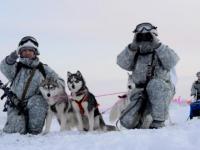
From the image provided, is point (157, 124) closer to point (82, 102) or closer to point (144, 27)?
point (82, 102)

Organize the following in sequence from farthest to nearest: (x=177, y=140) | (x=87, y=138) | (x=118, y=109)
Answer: (x=118, y=109)
(x=87, y=138)
(x=177, y=140)

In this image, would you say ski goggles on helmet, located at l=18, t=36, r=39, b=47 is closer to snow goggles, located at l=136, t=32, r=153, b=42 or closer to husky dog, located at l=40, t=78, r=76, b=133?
husky dog, located at l=40, t=78, r=76, b=133

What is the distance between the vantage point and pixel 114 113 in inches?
343

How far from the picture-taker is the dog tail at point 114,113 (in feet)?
28.4

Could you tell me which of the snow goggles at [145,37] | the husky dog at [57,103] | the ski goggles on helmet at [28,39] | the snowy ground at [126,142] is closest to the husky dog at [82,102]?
the husky dog at [57,103]

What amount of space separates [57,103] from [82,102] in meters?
0.40

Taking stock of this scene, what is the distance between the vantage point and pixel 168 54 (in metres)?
7.02

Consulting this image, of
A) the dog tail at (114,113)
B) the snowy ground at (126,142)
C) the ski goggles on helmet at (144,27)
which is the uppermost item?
the ski goggles on helmet at (144,27)

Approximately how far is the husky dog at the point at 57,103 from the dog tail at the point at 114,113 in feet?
4.01

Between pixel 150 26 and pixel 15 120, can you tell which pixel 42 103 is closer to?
pixel 15 120

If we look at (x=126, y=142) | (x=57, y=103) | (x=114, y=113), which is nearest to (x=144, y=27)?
(x=57, y=103)

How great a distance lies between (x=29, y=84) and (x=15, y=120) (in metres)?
0.57

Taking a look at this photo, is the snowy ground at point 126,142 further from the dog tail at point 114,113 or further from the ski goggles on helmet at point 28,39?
the dog tail at point 114,113

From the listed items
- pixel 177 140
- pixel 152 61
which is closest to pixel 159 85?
pixel 152 61
